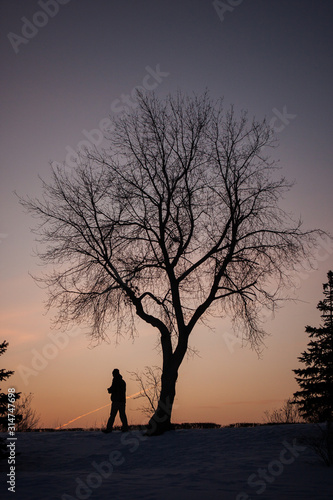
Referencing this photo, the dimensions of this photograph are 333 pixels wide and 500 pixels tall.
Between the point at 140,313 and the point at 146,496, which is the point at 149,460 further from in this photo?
the point at 140,313

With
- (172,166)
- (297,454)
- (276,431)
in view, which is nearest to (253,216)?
(172,166)

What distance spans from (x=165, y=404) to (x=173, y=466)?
5.24m

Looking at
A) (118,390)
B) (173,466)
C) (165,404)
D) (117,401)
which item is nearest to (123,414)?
(117,401)

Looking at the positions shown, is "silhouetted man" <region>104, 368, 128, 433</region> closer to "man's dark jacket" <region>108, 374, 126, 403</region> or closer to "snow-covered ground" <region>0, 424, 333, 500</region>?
"man's dark jacket" <region>108, 374, 126, 403</region>

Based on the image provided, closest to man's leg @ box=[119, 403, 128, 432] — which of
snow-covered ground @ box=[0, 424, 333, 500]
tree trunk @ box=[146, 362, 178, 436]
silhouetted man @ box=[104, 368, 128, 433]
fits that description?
silhouetted man @ box=[104, 368, 128, 433]

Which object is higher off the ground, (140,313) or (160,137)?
(160,137)

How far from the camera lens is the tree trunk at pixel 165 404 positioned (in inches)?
676

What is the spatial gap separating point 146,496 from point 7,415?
5283 mm

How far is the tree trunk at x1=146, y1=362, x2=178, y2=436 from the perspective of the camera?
1717 centimetres

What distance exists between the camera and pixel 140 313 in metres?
18.4

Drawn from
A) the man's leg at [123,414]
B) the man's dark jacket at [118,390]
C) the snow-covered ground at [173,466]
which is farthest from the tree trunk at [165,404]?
the man's dark jacket at [118,390]

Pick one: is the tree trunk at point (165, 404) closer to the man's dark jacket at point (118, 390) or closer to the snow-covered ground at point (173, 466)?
the snow-covered ground at point (173, 466)

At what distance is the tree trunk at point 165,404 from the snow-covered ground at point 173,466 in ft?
1.69

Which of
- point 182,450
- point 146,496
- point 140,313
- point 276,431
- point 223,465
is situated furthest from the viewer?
point 140,313
